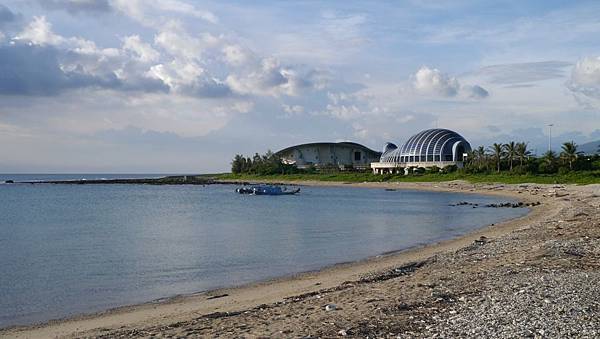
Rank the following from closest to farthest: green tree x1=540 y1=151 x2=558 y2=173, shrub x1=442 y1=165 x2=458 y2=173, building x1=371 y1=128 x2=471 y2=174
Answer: green tree x1=540 y1=151 x2=558 y2=173 < shrub x1=442 y1=165 x2=458 y2=173 < building x1=371 y1=128 x2=471 y2=174

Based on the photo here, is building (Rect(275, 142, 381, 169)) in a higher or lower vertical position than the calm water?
higher

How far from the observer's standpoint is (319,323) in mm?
10875

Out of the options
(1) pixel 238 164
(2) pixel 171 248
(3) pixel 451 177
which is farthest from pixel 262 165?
(2) pixel 171 248

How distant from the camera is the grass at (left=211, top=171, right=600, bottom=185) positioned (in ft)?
260

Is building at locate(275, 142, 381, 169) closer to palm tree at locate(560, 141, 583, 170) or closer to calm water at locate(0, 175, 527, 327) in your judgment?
palm tree at locate(560, 141, 583, 170)

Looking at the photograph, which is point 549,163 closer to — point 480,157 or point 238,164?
point 480,157

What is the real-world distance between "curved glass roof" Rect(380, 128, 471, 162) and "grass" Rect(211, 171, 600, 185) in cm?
895

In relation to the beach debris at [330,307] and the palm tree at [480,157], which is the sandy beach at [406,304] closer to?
the beach debris at [330,307]

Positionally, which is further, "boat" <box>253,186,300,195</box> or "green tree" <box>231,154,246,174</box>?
"green tree" <box>231,154,246,174</box>

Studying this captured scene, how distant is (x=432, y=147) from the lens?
404 feet

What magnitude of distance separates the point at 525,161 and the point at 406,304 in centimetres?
8978

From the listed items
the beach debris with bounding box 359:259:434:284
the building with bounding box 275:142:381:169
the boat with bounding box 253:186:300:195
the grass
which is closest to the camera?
the beach debris with bounding box 359:259:434:284

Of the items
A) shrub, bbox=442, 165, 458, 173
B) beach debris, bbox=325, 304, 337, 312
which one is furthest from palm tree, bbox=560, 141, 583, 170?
beach debris, bbox=325, 304, 337, 312

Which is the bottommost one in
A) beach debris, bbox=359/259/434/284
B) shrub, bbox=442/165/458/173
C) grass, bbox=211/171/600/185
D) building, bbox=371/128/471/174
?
beach debris, bbox=359/259/434/284
